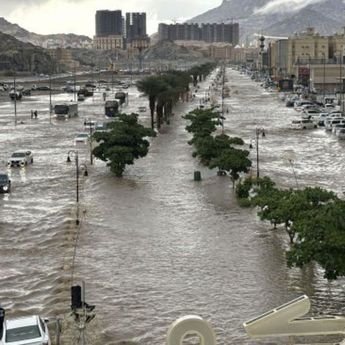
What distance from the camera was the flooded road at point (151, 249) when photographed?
14.3 m

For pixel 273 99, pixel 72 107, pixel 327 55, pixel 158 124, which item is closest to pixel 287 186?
pixel 158 124

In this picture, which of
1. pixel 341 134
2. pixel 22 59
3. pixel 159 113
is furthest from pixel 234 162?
pixel 22 59

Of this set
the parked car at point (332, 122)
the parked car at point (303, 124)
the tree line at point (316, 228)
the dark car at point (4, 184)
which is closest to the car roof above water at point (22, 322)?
the tree line at point (316, 228)

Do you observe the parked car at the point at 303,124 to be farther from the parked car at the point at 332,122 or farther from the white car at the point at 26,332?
the white car at the point at 26,332

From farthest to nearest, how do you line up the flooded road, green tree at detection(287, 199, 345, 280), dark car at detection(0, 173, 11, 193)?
dark car at detection(0, 173, 11, 193) < the flooded road < green tree at detection(287, 199, 345, 280)

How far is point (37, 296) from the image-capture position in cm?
1515

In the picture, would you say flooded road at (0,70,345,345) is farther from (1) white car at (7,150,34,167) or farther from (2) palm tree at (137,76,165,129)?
(2) palm tree at (137,76,165,129)

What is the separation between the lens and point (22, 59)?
16475 cm

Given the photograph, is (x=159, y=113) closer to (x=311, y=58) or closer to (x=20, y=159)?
(x=20, y=159)

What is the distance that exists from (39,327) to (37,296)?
301 centimetres

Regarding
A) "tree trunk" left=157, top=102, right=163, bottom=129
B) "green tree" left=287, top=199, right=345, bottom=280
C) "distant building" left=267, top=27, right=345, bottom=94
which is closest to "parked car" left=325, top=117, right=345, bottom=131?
"tree trunk" left=157, top=102, right=163, bottom=129

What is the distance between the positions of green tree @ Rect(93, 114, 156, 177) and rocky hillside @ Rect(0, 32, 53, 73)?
5251 inches

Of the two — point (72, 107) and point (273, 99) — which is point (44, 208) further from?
point (273, 99)

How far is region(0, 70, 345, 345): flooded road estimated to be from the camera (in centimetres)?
1428
